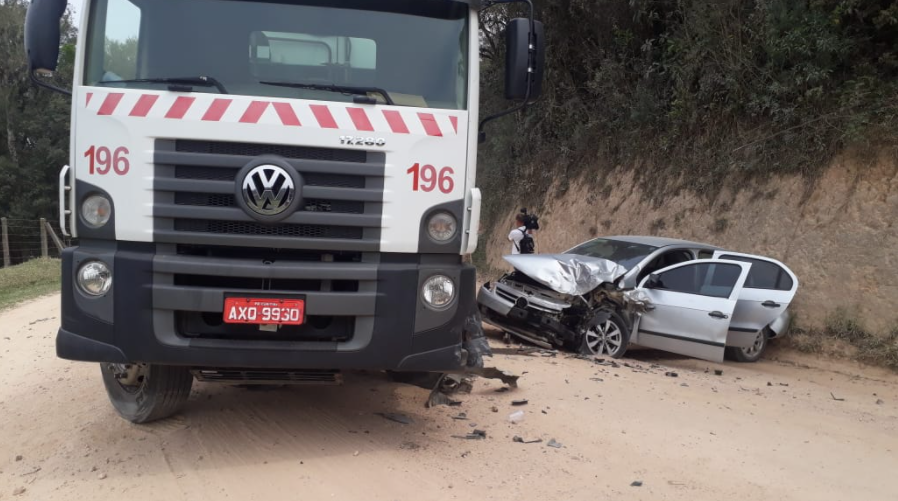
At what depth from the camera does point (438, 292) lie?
13.9ft

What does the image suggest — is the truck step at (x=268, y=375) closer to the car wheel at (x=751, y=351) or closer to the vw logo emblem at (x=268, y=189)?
the vw logo emblem at (x=268, y=189)

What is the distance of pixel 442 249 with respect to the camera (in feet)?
13.9

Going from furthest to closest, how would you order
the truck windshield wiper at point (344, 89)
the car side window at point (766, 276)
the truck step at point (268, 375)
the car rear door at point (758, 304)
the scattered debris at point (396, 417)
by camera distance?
the car side window at point (766, 276) → the car rear door at point (758, 304) → the scattered debris at point (396, 417) → the truck step at point (268, 375) → the truck windshield wiper at point (344, 89)

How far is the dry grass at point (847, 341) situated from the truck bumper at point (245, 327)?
26.6 ft

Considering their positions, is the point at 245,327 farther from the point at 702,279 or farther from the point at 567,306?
the point at 702,279

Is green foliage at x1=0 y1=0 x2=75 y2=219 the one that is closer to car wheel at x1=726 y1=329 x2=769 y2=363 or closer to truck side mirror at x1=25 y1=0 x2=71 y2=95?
car wheel at x1=726 y1=329 x2=769 y2=363

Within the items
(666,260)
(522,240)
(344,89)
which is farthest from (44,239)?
(344,89)

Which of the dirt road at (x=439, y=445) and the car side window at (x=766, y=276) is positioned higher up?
the car side window at (x=766, y=276)

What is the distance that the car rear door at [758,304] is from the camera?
943cm

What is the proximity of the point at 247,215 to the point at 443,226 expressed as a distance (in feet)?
3.71

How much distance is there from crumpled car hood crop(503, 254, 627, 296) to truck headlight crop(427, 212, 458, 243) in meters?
4.78

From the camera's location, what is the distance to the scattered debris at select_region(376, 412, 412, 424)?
5.24 meters

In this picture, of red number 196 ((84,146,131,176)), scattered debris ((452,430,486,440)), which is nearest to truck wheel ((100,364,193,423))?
red number 196 ((84,146,131,176))

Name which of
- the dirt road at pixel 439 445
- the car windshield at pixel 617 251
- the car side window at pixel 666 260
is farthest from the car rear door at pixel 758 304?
the dirt road at pixel 439 445
